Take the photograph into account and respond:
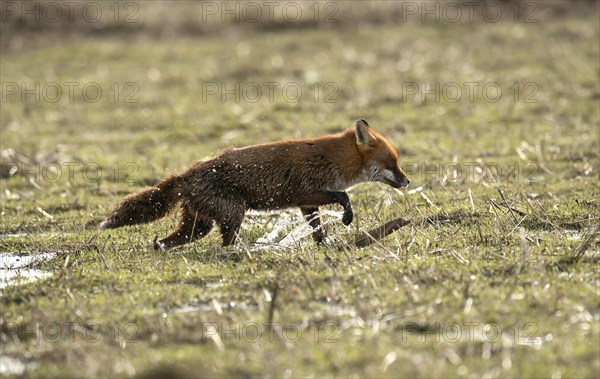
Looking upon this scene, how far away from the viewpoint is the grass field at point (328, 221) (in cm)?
666

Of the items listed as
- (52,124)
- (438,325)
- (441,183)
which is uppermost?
(438,325)

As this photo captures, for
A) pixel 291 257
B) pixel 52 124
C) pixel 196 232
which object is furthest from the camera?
pixel 52 124

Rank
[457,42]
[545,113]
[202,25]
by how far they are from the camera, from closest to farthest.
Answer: [545,113] < [457,42] < [202,25]

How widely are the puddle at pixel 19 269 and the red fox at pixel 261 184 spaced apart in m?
0.79

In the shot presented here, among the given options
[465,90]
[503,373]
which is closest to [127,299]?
[503,373]

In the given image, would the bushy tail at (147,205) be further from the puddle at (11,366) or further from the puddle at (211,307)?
the puddle at (11,366)

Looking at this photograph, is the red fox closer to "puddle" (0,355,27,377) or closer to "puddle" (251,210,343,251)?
"puddle" (251,210,343,251)

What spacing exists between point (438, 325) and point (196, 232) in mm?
3840

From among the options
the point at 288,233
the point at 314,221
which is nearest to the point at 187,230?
the point at 288,233

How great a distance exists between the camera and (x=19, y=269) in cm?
927

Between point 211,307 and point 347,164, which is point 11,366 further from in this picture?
point 347,164

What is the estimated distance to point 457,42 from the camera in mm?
24562

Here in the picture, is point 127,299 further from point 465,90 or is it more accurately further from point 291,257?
point 465,90

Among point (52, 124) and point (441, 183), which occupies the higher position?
point (441, 183)
